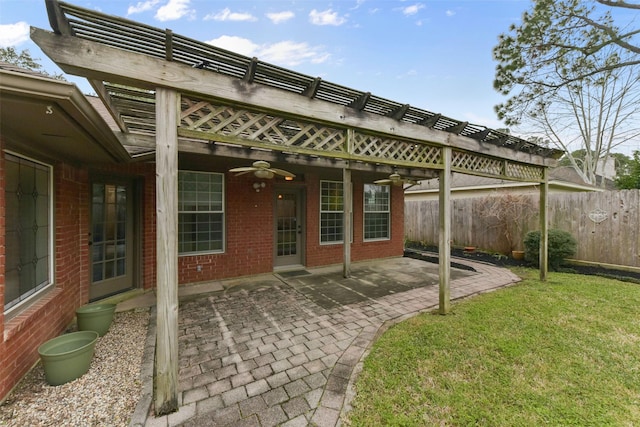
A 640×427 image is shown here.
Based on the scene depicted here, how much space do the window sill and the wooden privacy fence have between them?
429 inches

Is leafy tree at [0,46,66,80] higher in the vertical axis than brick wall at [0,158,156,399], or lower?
higher

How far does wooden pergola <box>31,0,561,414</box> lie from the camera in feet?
6.03

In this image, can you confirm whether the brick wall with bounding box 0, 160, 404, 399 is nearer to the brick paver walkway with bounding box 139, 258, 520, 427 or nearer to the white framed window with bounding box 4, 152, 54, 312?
the white framed window with bounding box 4, 152, 54, 312

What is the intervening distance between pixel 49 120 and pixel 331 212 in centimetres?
589

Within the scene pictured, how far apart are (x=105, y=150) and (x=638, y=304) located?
27.5 ft

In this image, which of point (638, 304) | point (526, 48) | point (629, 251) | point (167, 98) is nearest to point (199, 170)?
point (167, 98)

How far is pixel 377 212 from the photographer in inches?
324

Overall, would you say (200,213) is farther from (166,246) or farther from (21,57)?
(21,57)

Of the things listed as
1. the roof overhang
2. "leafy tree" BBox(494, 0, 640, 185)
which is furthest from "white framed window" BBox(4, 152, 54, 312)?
"leafy tree" BBox(494, 0, 640, 185)

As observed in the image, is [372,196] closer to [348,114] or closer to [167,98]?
[348,114]

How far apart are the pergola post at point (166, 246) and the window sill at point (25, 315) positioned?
1300 mm

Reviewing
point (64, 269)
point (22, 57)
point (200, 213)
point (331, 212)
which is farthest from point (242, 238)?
point (22, 57)

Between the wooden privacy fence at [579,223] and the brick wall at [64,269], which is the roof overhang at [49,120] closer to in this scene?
the brick wall at [64,269]

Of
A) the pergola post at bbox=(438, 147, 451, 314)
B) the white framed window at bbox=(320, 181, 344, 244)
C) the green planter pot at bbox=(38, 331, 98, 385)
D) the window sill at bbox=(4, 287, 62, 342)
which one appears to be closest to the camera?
the window sill at bbox=(4, 287, 62, 342)
